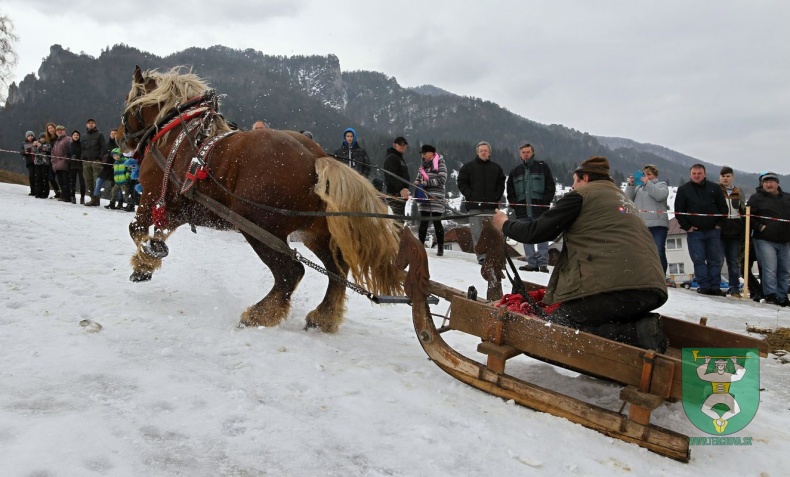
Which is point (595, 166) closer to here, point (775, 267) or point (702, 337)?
point (702, 337)

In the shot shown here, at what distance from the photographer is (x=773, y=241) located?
7363 mm

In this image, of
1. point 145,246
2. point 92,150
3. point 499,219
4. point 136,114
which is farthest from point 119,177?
point 499,219

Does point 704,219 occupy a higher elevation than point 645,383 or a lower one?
higher

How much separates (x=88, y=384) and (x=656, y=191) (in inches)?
326

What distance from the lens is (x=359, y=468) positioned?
2.22 meters

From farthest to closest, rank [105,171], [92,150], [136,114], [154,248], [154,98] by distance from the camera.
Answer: [105,171] < [92,150] < [136,114] < [154,98] < [154,248]

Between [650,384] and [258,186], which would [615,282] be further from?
[258,186]

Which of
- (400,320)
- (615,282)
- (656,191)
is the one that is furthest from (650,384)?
(656,191)

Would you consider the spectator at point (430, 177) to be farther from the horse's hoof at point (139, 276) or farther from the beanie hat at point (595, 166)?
the beanie hat at point (595, 166)

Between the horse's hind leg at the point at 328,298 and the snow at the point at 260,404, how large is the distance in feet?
0.37

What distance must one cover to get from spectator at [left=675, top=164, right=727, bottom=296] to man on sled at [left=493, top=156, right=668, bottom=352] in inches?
216

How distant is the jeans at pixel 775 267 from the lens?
24.1 ft

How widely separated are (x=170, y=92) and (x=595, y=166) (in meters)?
3.95

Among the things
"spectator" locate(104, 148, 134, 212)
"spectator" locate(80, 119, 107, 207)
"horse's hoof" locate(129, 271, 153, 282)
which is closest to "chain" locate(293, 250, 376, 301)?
"horse's hoof" locate(129, 271, 153, 282)
